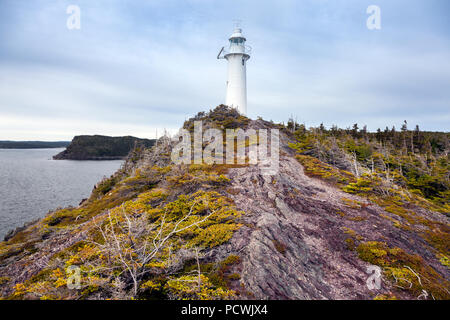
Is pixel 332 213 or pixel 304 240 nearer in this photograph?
pixel 304 240

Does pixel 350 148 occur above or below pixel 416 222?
above

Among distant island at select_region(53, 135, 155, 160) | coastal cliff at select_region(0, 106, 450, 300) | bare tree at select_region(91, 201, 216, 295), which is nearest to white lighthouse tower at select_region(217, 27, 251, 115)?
coastal cliff at select_region(0, 106, 450, 300)

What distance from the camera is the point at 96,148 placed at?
102 meters

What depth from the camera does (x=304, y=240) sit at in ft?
25.8

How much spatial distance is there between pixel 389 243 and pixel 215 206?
6.18 metres

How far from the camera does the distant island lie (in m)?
98.6

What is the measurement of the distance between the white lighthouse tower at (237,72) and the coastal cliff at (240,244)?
17.4 m

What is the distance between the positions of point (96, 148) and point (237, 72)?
9324 centimetres

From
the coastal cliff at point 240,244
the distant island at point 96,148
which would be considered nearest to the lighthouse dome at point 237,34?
the coastal cliff at point 240,244

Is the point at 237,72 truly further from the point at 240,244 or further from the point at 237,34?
the point at 240,244

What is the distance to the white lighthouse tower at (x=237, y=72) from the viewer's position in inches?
1162
